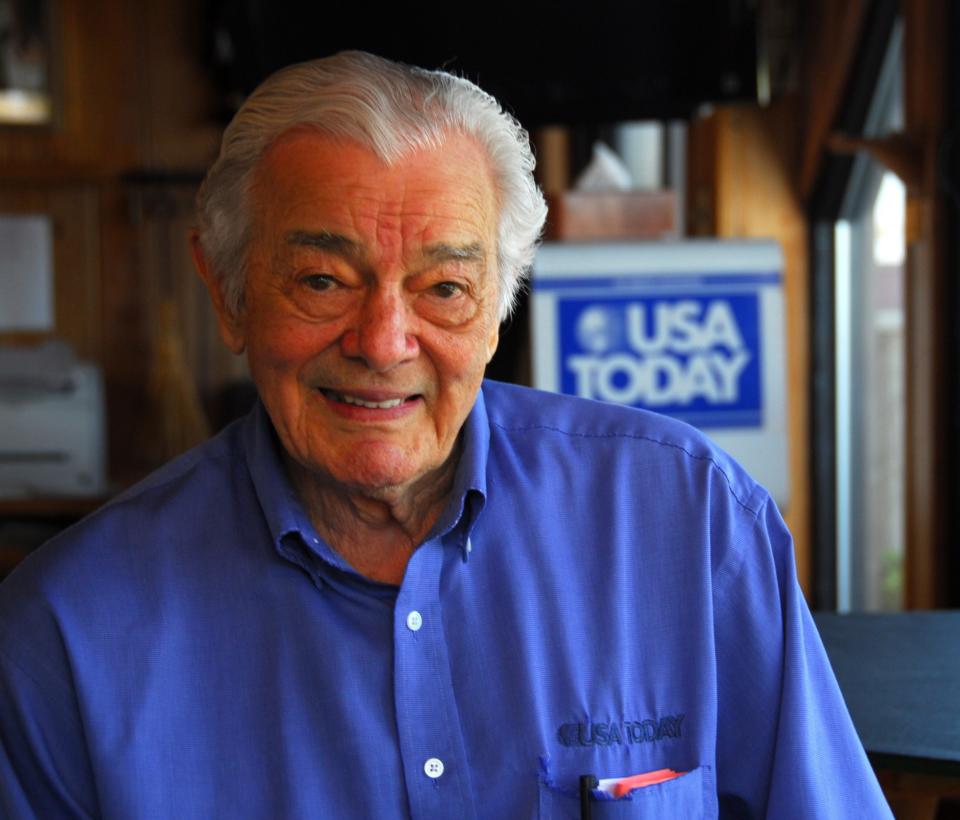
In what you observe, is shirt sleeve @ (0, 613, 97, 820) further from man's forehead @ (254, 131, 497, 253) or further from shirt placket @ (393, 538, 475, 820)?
man's forehead @ (254, 131, 497, 253)

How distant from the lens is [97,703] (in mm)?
1139

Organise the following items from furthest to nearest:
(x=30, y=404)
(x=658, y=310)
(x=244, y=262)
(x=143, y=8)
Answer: (x=143, y=8)
(x=30, y=404)
(x=658, y=310)
(x=244, y=262)

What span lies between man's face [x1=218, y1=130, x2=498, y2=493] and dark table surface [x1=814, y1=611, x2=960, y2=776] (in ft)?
1.91

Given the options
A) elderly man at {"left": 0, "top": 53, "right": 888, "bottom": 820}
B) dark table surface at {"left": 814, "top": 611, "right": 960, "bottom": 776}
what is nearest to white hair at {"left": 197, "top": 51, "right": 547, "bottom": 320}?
elderly man at {"left": 0, "top": 53, "right": 888, "bottom": 820}

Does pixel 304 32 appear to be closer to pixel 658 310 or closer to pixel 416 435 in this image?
pixel 658 310

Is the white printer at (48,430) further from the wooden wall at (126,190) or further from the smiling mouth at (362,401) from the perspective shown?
the smiling mouth at (362,401)

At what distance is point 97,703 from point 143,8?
4.05 meters

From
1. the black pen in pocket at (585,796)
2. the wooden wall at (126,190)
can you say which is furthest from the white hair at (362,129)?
the wooden wall at (126,190)

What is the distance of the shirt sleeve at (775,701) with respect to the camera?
47.2 inches

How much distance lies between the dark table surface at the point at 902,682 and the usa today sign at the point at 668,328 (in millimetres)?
1284

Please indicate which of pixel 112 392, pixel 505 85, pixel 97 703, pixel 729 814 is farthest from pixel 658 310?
pixel 112 392

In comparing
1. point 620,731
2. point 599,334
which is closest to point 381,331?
point 620,731

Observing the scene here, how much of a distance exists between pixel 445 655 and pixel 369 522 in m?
0.17

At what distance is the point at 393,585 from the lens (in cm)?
121
